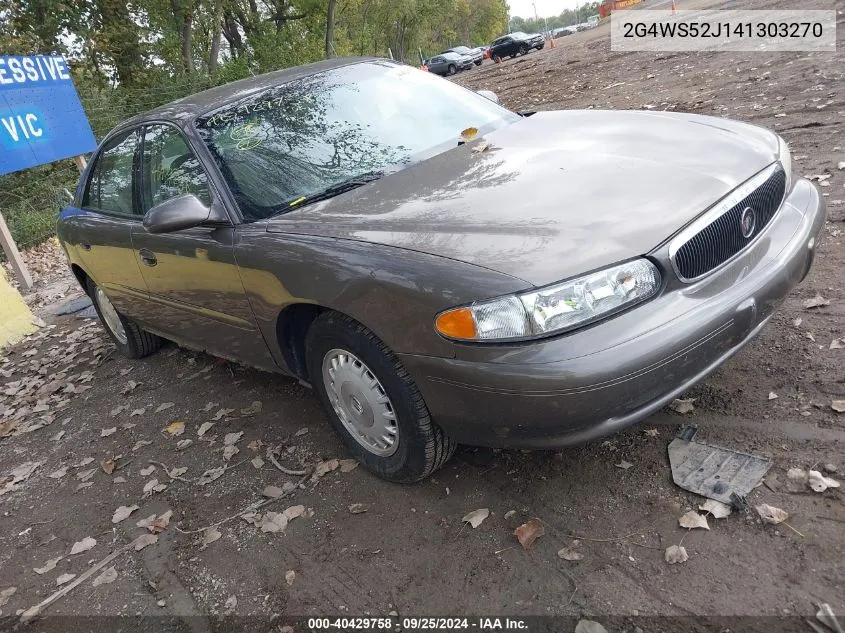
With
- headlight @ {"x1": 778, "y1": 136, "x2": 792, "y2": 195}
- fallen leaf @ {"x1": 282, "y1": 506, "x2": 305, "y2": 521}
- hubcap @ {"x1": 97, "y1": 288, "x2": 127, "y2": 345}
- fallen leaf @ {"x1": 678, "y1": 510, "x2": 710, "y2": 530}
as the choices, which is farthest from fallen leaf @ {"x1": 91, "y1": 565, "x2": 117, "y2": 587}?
headlight @ {"x1": 778, "y1": 136, "x2": 792, "y2": 195}

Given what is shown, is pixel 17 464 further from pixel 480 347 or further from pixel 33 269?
pixel 33 269


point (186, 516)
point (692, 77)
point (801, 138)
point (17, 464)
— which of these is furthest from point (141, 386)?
point (692, 77)

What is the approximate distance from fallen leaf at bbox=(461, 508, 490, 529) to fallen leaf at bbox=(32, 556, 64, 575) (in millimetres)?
2015

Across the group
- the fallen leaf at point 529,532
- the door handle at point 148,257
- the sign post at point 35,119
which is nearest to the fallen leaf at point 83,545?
the door handle at point 148,257

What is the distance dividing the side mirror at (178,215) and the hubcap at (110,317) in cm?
249

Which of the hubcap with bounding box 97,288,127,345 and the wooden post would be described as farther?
the wooden post

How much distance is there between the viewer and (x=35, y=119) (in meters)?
8.62

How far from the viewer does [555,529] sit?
2.53 meters

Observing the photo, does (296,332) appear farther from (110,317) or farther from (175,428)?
(110,317)

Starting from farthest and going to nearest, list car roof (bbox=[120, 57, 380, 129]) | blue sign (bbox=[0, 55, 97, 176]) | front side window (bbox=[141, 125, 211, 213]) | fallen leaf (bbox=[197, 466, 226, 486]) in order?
blue sign (bbox=[0, 55, 97, 176]) → car roof (bbox=[120, 57, 380, 129]) → fallen leaf (bbox=[197, 466, 226, 486]) → front side window (bbox=[141, 125, 211, 213])

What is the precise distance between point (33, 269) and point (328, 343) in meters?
9.39

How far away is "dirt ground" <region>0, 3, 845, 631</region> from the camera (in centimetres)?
220

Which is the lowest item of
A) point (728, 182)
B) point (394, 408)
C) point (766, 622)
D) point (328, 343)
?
point (766, 622)

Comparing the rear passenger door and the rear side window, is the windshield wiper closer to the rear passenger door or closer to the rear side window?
the rear passenger door
